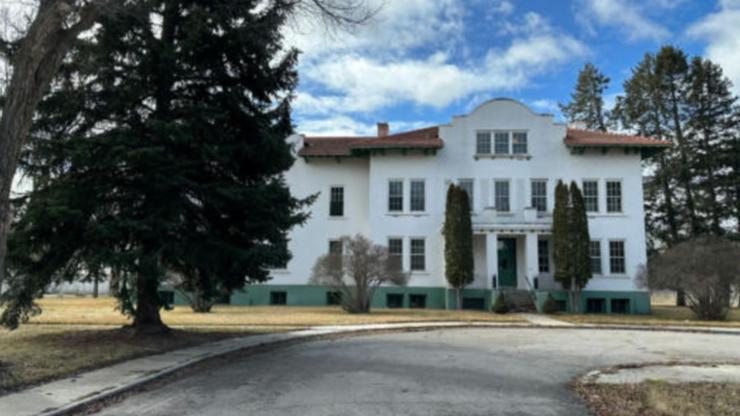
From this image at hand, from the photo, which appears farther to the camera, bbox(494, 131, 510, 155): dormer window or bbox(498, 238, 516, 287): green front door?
bbox(494, 131, 510, 155): dormer window

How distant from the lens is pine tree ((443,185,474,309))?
25.8 metres

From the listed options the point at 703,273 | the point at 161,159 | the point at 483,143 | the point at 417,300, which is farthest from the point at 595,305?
the point at 161,159

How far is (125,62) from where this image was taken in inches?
481

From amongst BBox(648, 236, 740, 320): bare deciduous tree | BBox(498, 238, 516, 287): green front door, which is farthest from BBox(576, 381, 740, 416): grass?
BBox(498, 238, 516, 287): green front door

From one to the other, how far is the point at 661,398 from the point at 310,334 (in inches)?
374

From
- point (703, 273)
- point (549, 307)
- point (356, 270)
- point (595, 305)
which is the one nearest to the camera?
point (703, 273)

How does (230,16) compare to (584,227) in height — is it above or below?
above

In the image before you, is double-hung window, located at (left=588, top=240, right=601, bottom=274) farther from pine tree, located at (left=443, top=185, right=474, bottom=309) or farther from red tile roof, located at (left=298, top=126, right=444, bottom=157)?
red tile roof, located at (left=298, top=126, right=444, bottom=157)

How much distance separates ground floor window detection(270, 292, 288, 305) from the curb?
12536 millimetres

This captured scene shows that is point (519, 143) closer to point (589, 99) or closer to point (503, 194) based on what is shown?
point (503, 194)

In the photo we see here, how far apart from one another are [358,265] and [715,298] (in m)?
14.4

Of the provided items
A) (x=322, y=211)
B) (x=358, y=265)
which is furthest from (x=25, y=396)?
(x=322, y=211)

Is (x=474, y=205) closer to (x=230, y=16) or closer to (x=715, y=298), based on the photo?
(x=715, y=298)

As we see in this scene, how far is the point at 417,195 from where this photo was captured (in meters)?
28.4
